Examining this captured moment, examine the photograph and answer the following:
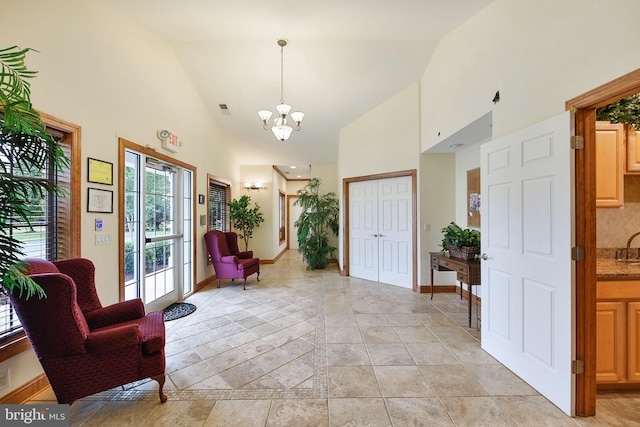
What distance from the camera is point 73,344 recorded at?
161 centimetres

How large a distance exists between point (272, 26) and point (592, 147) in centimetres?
337

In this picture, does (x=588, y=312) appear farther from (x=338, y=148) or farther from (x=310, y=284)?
(x=338, y=148)

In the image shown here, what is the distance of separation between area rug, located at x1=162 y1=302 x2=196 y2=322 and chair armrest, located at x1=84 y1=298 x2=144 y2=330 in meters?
1.20

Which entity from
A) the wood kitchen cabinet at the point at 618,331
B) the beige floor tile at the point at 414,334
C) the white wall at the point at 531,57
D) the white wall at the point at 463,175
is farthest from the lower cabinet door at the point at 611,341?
the white wall at the point at 463,175

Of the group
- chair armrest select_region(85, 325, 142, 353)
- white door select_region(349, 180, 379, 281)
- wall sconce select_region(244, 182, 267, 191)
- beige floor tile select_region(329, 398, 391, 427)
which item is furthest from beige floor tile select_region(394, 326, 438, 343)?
wall sconce select_region(244, 182, 267, 191)

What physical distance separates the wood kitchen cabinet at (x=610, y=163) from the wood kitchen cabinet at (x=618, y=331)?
0.65 m

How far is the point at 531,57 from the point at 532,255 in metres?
1.56

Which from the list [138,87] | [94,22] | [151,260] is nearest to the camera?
[94,22]

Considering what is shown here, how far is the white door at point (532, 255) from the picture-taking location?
1750mm

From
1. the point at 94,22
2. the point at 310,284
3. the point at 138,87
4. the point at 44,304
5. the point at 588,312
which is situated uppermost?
the point at 94,22

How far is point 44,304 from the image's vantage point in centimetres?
151

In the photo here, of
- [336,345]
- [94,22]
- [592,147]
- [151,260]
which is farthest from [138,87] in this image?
[592,147]

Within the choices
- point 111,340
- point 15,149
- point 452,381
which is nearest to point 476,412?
point 452,381

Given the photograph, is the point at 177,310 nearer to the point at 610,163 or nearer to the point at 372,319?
the point at 372,319
